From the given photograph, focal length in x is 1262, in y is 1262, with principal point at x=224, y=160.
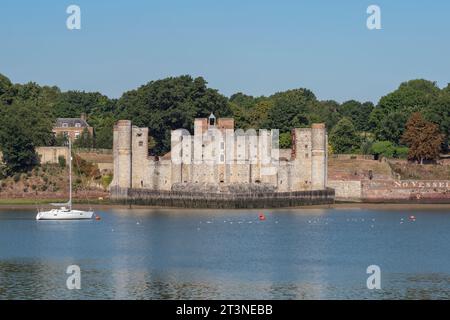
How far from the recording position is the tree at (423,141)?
4006 inches

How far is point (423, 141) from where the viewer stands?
102000 millimetres

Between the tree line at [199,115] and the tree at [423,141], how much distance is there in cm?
8

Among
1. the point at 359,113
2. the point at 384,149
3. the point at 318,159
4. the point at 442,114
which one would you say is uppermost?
the point at 359,113

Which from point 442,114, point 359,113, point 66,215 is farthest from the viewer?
point 359,113

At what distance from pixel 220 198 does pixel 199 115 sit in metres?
19.4

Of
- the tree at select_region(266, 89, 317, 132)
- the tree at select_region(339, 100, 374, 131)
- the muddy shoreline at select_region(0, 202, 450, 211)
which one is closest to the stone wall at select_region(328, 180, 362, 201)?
the muddy shoreline at select_region(0, 202, 450, 211)

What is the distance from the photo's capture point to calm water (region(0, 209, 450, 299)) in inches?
1818

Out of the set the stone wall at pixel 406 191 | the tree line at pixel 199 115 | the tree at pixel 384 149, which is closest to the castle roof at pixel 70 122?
the tree line at pixel 199 115

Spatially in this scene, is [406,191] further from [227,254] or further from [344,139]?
[227,254]

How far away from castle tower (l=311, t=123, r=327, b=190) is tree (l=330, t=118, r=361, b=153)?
→ 2307cm
